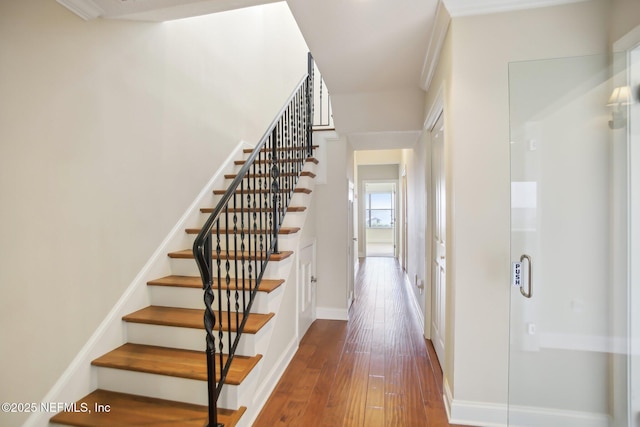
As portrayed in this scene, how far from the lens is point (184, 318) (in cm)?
189

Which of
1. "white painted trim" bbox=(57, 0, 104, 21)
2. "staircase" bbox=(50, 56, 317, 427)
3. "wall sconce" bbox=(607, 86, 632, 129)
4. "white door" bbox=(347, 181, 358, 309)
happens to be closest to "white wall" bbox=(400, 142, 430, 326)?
"white door" bbox=(347, 181, 358, 309)

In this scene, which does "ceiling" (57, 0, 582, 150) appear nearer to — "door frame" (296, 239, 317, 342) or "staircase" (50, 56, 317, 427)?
"staircase" (50, 56, 317, 427)

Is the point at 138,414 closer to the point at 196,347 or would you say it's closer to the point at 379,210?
the point at 196,347

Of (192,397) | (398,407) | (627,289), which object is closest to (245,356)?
(192,397)

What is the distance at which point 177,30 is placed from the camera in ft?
7.98

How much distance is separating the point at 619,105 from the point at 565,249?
839 mm

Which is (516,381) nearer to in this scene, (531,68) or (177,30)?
(531,68)

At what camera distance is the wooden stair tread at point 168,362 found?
1.59 meters

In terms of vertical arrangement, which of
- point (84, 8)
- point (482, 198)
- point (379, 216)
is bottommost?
point (379, 216)

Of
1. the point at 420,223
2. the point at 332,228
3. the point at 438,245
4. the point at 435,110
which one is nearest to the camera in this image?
the point at 435,110

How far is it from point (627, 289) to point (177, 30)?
3583mm

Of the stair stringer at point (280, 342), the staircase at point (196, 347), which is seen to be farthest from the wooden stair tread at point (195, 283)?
the stair stringer at point (280, 342)

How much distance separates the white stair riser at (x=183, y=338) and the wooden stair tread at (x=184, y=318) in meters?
0.05

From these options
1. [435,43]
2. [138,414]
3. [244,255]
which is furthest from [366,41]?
[138,414]
